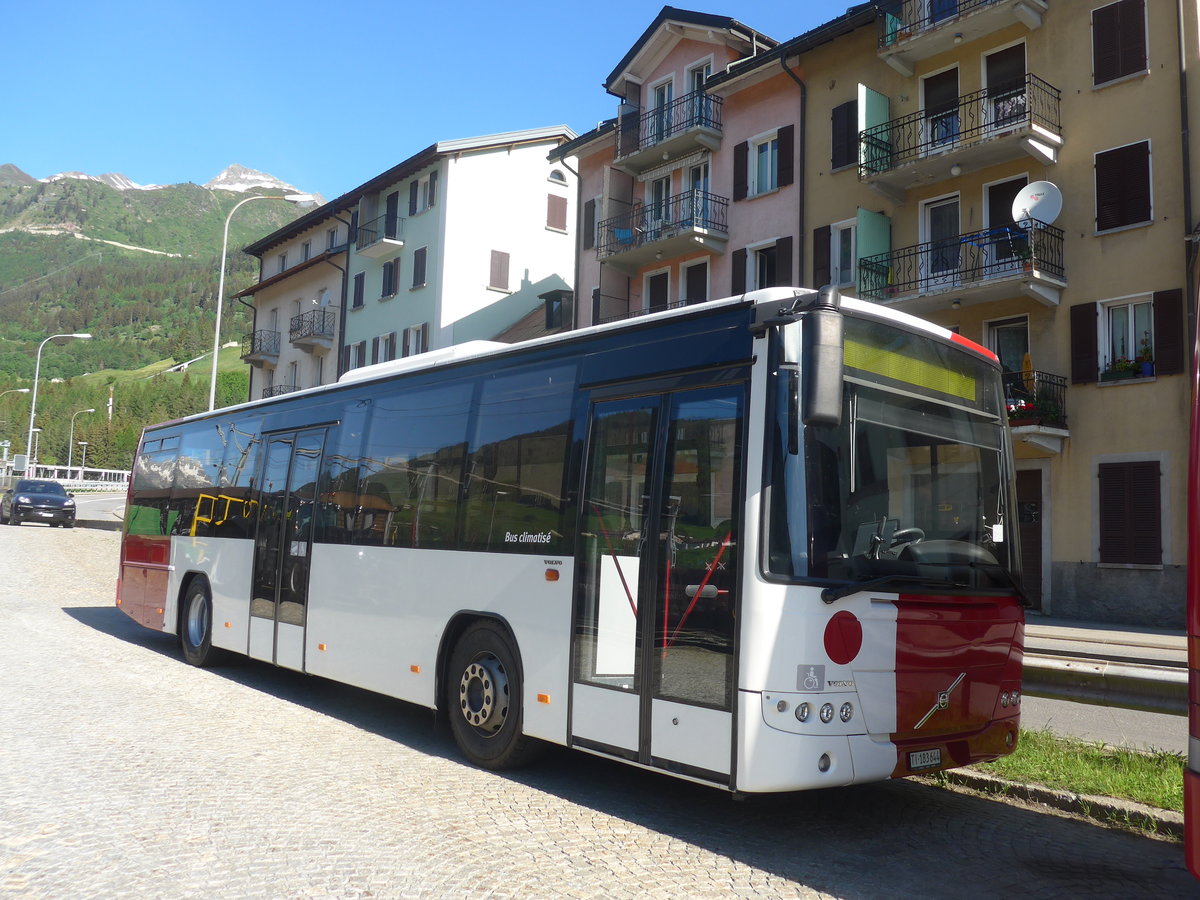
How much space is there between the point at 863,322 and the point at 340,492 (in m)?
5.48

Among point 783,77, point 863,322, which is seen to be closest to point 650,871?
point 863,322

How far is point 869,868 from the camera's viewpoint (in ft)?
17.9

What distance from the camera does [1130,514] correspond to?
68.2 ft

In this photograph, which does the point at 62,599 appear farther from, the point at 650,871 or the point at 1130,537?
the point at 1130,537

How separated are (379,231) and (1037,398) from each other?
2854 cm

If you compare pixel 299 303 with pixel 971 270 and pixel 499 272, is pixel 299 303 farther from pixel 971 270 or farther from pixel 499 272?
pixel 971 270

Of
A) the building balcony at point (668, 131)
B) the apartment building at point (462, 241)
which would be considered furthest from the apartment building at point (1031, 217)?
the apartment building at point (462, 241)

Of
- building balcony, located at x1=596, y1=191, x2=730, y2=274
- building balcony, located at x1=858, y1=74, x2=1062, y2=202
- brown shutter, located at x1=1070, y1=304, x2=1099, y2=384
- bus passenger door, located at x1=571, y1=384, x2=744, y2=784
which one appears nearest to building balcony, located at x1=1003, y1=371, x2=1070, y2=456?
brown shutter, located at x1=1070, y1=304, x2=1099, y2=384

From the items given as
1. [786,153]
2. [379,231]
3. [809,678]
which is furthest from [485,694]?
[379,231]

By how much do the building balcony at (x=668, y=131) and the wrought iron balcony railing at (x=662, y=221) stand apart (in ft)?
4.47

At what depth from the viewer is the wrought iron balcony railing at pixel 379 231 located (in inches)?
1660

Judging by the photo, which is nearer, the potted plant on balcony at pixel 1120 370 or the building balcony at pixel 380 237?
the potted plant on balcony at pixel 1120 370

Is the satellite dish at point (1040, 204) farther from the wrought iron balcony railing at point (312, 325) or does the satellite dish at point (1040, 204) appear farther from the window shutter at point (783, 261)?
the wrought iron balcony railing at point (312, 325)

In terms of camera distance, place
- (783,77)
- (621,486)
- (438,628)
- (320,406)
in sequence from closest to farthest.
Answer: (621,486), (438,628), (320,406), (783,77)
